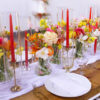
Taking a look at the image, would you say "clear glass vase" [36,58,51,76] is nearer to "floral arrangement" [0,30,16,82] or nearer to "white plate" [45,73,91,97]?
"white plate" [45,73,91,97]

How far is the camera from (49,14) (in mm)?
4906

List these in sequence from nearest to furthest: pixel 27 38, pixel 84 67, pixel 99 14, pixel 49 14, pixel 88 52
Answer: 1. pixel 27 38
2. pixel 84 67
3. pixel 88 52
4. pixel 49 14
5. pixel 99 14

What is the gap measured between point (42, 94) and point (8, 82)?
0.74 ft

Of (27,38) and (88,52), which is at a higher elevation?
(27,38)

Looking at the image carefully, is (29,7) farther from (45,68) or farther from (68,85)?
(68,85)

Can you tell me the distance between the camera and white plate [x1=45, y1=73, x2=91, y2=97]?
0.91 metres

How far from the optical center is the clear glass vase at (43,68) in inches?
43.5

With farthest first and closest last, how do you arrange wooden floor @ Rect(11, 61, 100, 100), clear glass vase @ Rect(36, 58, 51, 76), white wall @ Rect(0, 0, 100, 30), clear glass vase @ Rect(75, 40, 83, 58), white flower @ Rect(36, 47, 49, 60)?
white wall @ Rect(0, 0, 100, 30)
clear glass vase @ Rect(75, 40, 83, 58)
clear glass vase @ Rect(36, 58, 51, 76)
white flower @ Rect(36, 47, 49, 60)
wooden floor @ Rect(11, 61, 100, 100)

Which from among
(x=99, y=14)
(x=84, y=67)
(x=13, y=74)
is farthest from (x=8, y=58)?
(x=99, y=14)

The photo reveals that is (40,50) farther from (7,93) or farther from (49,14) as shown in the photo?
(49,14)

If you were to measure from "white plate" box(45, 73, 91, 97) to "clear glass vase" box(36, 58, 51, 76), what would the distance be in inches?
2.6

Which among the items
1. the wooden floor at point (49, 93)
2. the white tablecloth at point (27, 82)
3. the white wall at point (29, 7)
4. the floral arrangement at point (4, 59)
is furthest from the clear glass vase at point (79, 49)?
the white wall at point (29, 7)

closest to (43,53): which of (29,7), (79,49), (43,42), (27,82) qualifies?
(43,42)

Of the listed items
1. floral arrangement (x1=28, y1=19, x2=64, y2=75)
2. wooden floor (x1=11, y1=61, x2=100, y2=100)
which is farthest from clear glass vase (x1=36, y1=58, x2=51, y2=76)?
wooden floor (x1=11, y1=61, x2=100, y2=100)
